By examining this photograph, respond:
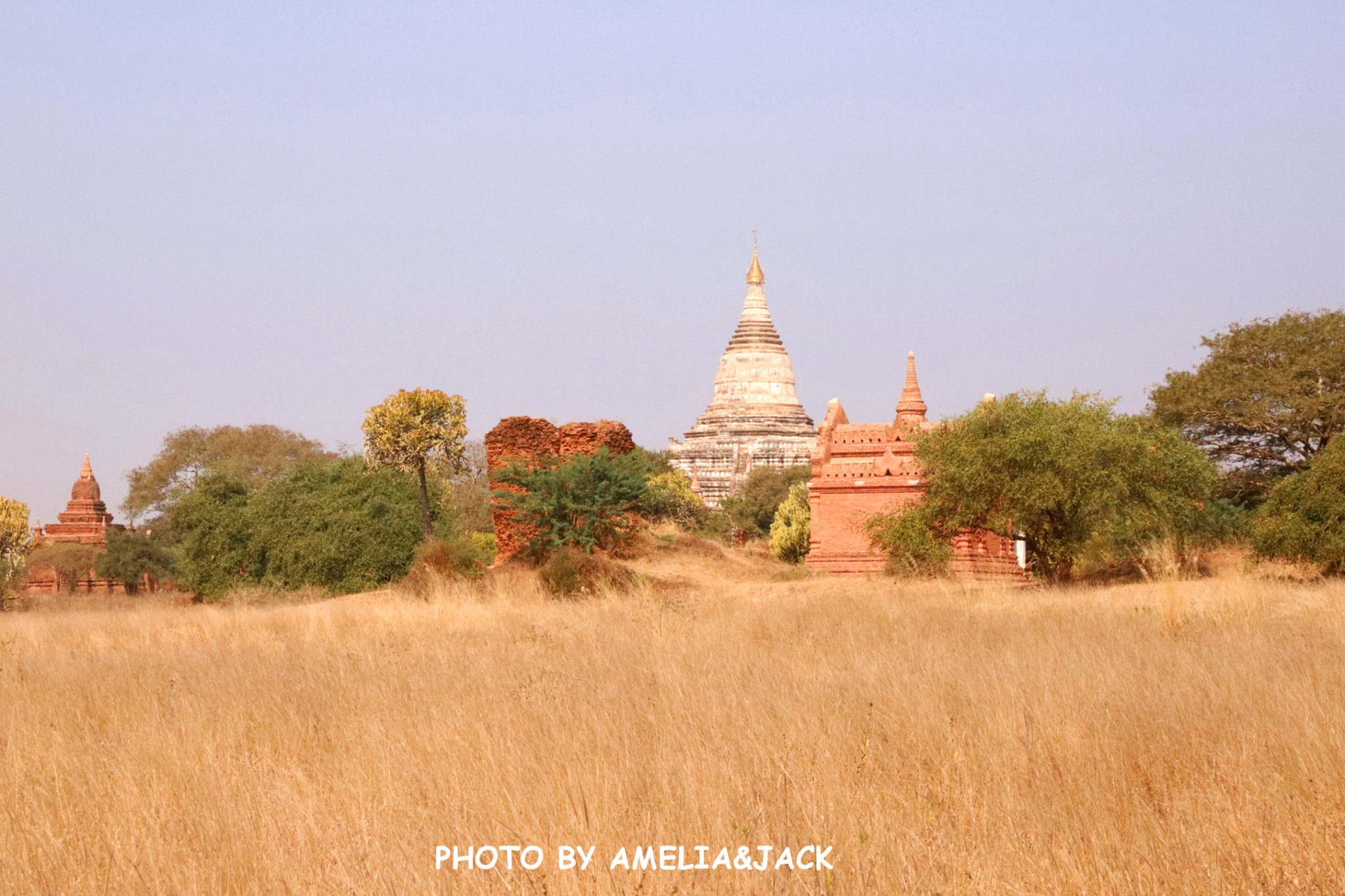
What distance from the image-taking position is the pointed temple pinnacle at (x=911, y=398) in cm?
3516

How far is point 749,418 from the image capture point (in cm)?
6216

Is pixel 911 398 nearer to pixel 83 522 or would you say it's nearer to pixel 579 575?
pixel 579 575

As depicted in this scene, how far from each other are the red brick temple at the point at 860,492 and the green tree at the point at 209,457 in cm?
2851

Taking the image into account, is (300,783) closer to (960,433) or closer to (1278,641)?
(1278,641)

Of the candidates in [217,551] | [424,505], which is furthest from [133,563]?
[424,505]

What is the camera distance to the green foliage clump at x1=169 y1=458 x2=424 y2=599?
22328mm

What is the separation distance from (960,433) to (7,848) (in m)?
17.1

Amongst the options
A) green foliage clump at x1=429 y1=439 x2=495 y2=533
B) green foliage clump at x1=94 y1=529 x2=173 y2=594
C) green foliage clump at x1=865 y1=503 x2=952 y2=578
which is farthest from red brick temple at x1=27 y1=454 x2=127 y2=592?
green foliage clump at x1=865 y1=503 x2=952 y2=578

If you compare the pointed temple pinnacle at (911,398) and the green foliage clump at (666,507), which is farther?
the pointed temple pinnacle at (911,398)

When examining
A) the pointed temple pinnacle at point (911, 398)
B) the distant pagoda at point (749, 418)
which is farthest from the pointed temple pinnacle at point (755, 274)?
the pointed temple pinnacle at point (911, 398)

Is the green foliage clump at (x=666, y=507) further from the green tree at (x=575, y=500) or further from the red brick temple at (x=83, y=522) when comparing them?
the red brick temple at (x=83, y=522)

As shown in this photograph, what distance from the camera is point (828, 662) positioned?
24.8 feet

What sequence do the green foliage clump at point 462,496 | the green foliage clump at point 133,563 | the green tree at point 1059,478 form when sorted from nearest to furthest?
1. the green tree at point 1059,478
2. the green foliage clump at point 462,496
3. the green foliage clump at point 133,563

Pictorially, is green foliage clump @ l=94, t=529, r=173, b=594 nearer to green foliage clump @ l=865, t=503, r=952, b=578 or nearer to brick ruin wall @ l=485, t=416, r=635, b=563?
brick ruin wall @ l=485, t=416, r=635, b=563
